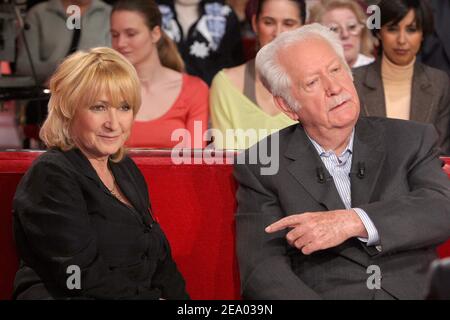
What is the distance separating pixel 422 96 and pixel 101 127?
1774mm

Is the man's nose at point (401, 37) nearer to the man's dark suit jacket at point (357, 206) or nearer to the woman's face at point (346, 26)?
the woman's face at point (346, 26)

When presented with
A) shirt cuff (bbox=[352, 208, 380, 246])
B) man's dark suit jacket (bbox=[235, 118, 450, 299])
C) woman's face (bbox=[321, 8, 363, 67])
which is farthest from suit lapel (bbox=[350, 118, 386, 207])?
woman's face (bbox=[321, 8, 363, 67])

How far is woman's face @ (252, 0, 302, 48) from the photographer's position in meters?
3.41

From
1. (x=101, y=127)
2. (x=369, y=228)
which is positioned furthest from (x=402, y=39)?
(x=101, y=127)

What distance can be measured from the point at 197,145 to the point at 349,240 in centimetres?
146

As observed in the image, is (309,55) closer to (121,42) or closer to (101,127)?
(101,127)

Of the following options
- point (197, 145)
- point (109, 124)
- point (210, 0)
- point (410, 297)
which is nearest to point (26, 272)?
point (109, 124)

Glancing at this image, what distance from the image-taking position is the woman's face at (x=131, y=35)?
3.51m

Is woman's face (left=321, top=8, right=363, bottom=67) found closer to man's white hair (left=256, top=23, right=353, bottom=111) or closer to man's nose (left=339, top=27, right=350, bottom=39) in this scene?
man's nose (left=339, top=27, right=350, bottom=39)

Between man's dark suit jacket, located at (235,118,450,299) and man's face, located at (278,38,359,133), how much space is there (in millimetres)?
70

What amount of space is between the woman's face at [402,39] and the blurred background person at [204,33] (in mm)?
800

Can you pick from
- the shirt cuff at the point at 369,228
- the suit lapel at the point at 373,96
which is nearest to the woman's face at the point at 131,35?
the suit lapel at the point at 373,96

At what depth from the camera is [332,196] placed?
80.3 inches

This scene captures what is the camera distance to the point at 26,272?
1.96 m
